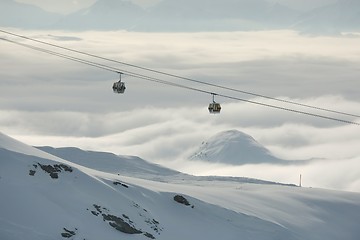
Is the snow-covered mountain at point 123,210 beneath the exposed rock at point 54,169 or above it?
beneath

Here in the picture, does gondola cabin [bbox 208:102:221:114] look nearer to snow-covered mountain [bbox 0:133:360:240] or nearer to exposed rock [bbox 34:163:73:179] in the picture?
snow-covered mountain [bbox 0:133:360:240]

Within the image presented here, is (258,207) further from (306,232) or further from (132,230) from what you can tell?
(132,230)

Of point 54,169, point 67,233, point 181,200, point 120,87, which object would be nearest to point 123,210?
point 54,169

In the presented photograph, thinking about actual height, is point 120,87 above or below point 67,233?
above

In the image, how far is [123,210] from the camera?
183 ft

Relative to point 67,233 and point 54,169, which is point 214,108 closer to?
point 54,169

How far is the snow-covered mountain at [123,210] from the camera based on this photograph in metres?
47.8

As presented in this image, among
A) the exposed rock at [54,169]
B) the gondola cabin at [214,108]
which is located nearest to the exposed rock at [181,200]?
the exposed rock at [54,169]

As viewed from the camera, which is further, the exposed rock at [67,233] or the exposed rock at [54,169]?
the exposed rock at [54,169]

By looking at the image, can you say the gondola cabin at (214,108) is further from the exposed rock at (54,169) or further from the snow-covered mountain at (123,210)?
the exposed rock at (54,169)

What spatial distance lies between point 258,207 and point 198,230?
17071mm

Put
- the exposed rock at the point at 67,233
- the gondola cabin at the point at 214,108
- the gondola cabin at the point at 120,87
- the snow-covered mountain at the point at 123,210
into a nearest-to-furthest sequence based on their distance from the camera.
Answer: the exposed rock at the point at 67,233, the snow-covered mountain at the point at 123,210, the gondola cabin at the point at 120,87, the gondola cabin at the point at 214,108

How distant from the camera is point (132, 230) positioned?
52.6 meters

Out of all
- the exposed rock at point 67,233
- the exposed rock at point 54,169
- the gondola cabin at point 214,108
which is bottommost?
the exposed rock at point 67,233
